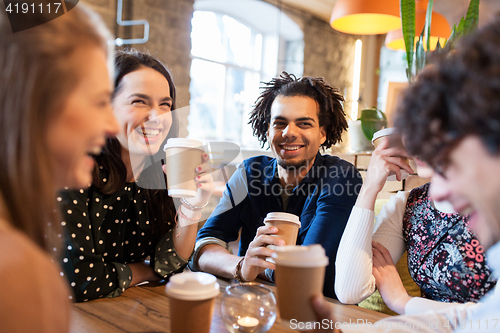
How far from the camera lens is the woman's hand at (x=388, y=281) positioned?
1.24 meters

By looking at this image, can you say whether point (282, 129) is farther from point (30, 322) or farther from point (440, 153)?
point (30, 322)

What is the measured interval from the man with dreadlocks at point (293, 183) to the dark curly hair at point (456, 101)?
3.29 feet

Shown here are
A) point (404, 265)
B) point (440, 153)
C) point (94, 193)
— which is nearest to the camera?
point (440, 153)

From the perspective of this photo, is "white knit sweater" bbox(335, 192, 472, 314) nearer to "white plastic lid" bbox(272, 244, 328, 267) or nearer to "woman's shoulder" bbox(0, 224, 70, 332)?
"white plastic lid" bbox(272, 244, 328, 267)

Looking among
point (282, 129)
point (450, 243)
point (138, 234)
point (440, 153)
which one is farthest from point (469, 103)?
point (282, 129)

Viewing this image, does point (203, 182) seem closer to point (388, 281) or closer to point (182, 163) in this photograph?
point (182, 163)

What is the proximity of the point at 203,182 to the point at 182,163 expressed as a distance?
15 centimetres

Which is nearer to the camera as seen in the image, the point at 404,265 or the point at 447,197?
the point at 447,197

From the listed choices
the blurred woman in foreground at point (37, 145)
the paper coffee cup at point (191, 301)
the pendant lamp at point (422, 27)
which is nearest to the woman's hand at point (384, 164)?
the paper coffee cup at point (191, 301)

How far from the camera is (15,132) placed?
493 millimetres

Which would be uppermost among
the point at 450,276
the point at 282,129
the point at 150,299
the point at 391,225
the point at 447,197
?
the point at 282,129

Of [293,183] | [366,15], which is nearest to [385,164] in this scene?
[293,183]

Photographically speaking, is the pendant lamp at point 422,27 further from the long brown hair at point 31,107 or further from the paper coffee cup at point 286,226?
the long brown hair at point 31,107

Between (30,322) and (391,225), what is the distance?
1.29m
